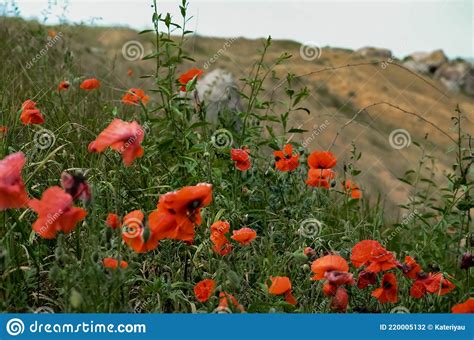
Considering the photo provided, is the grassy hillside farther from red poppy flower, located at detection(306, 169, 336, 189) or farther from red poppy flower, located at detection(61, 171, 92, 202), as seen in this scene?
red poppy flower, located at detection(61, 171, 92, 202)

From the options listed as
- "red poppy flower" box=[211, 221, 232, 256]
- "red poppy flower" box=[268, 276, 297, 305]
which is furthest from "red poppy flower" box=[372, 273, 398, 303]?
"red poppy flower" box=[211, 221, 232, 256]

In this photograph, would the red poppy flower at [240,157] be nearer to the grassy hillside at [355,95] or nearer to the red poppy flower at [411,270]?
the red poppy flower at [411,270]

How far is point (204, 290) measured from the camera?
185 cm

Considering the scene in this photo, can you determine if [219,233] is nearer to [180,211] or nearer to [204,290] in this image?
[204,290]

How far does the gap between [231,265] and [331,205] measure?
113cm

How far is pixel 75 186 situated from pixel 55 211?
8cm

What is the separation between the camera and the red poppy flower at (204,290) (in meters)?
1.84

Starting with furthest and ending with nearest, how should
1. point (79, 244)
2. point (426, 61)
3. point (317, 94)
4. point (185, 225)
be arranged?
point (426, 61) < point (317, 94) < point (79, 244) < point (185, 225)

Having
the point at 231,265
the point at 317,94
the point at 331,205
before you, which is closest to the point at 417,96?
the point at 317,94

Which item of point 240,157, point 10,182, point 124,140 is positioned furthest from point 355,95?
point 10,182

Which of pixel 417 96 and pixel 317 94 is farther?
pixel 417 96

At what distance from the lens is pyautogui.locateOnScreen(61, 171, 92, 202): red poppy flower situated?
4.83 feet

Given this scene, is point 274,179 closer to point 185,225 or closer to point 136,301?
point 136,301

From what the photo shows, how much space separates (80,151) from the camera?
9.32 feet
